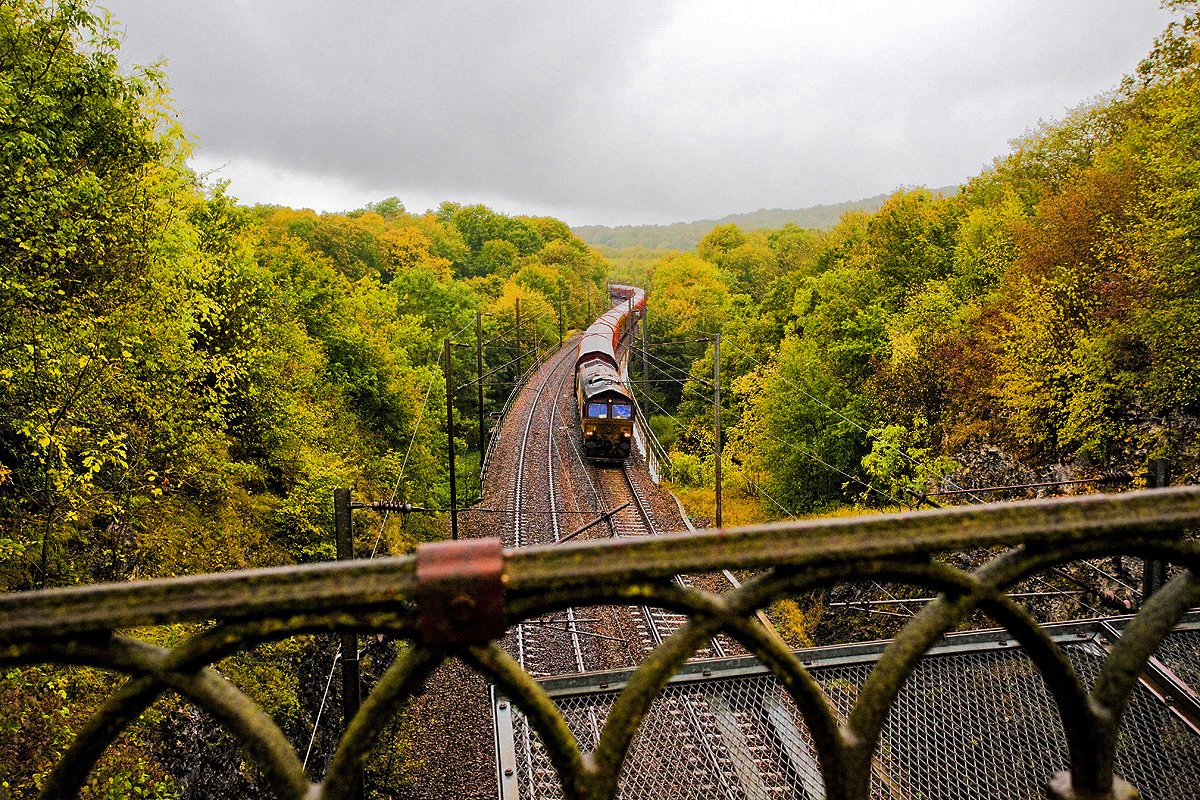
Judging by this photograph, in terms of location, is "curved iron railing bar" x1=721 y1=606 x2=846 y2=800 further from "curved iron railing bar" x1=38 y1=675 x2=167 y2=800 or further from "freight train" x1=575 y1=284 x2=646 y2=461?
"freight train" x1=575 y1=284 x2=646 y2=461

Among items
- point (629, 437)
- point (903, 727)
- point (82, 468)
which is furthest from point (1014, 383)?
point (82, 468)

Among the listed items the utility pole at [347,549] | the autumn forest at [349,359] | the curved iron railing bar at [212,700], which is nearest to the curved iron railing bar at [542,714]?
the curved iron railing bar at [212,700]

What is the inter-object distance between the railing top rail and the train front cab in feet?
73.0

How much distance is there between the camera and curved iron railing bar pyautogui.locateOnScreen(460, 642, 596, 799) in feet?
4.07

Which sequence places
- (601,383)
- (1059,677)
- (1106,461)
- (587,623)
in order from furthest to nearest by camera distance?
(601,383) → (1106,461) → (587,623) → (1059,677)

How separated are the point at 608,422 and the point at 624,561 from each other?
74.2ft

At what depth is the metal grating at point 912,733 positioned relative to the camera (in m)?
3.68

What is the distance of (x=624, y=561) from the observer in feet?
4.18

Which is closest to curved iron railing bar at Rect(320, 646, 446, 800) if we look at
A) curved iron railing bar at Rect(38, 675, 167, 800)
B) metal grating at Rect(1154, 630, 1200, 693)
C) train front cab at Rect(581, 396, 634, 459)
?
curved iron railing bar at Rect(38, 675, 167, 800)

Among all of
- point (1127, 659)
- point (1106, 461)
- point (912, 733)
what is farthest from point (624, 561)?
point (1106, 461)

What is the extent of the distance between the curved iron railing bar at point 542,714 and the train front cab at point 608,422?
2235cm

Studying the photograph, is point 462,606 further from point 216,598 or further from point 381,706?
point 216,598

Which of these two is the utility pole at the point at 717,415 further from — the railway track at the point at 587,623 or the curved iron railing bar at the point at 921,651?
the curved iron railing bar at the point at 921,651

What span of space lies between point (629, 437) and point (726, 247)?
67.7 m
